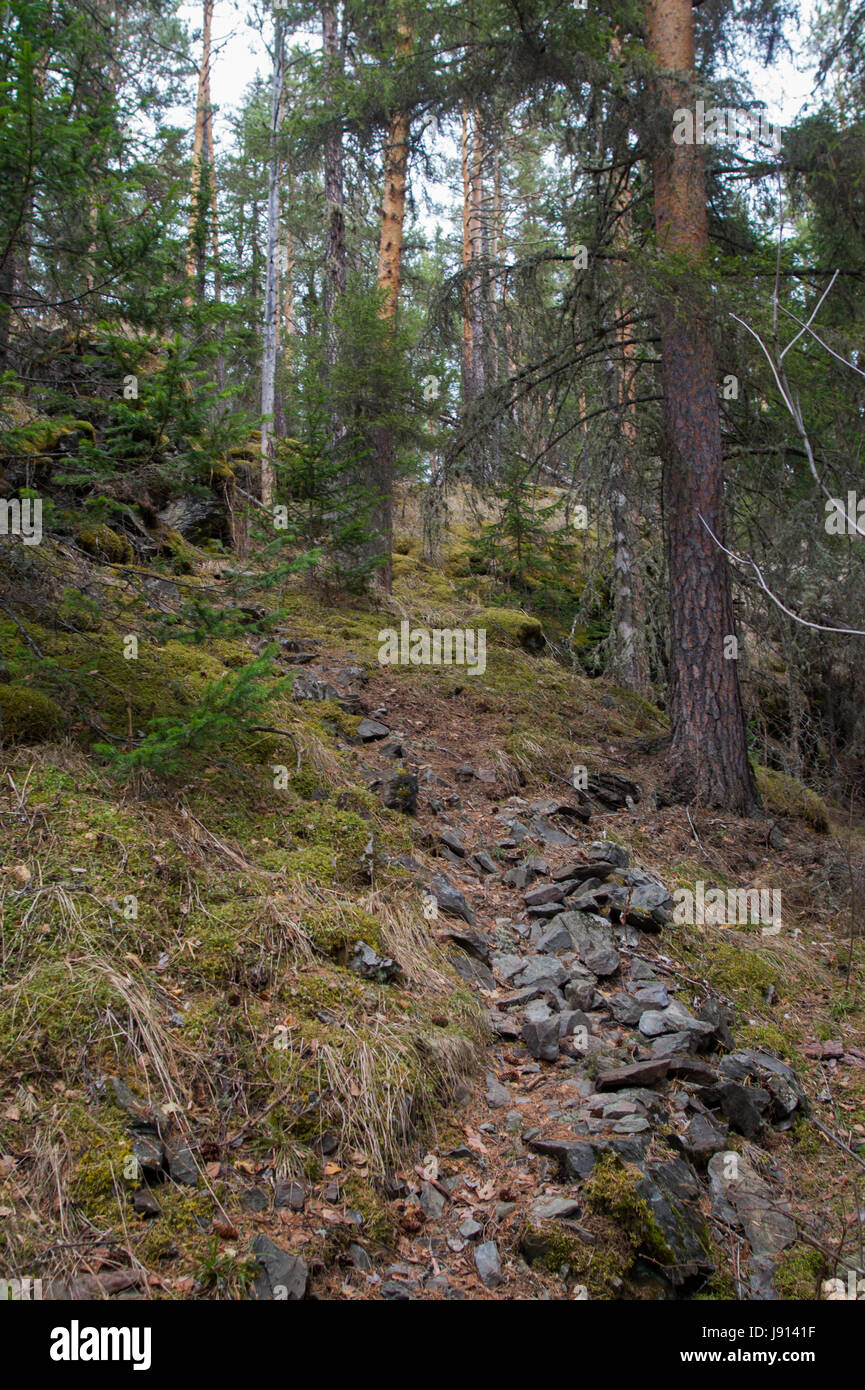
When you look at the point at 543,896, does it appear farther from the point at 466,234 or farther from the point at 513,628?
the point at 466,234

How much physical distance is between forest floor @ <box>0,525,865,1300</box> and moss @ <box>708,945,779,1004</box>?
2 centimetres

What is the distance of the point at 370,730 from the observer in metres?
6.45

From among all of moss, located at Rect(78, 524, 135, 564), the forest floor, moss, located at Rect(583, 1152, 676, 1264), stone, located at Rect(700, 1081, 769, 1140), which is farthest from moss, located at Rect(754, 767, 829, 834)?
moss, located at Rect(78, 524, 135, 564)

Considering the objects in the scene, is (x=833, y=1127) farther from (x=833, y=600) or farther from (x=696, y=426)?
(x=696, y=426)

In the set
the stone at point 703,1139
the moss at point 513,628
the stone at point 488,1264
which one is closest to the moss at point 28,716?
the stone at point 488,1264

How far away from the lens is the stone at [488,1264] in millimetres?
2625

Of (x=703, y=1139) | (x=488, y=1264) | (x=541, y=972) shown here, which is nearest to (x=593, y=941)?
(x=541, y=972)

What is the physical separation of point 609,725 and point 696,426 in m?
3.12

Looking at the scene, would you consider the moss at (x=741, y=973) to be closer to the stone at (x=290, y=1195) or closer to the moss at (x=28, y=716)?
the stone at (x=290, y=1195)

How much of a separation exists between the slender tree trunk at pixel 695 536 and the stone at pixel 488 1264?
4448mm

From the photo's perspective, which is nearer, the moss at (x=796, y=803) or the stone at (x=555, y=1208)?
the stone at (x=555, y=1208)

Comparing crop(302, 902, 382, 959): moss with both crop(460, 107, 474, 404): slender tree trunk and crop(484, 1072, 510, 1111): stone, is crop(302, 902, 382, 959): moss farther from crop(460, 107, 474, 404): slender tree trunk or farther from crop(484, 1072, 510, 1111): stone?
crop(460, 107, 474, 404): slender tree trunk

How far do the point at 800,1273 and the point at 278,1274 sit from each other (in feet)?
6.01

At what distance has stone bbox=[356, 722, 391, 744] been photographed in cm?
636
